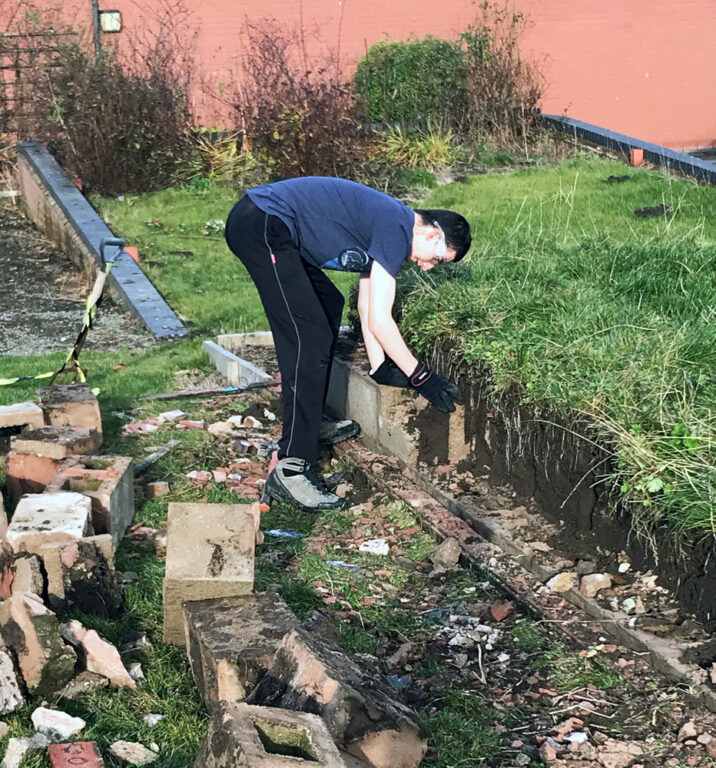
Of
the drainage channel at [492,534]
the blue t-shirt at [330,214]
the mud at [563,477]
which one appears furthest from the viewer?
the blue t-shirt at [330,214]

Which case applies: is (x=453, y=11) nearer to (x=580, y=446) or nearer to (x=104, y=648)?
(x=580, y=446)

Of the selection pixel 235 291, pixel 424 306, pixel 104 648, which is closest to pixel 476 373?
pixel 424 306

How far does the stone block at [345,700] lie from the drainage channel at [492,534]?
1015 millimetres

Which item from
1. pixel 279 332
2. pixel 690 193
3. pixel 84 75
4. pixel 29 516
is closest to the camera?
pixel 29 516

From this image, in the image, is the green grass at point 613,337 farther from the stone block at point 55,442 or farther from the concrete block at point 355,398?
the stone block at point 55,442

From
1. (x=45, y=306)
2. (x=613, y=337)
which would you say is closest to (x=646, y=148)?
(x=45, y=306)

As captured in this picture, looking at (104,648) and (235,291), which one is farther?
(235,291)

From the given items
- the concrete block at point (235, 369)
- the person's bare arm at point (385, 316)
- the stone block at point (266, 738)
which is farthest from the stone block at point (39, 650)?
the concrete block at point (235, 369)

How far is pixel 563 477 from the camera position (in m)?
4.41

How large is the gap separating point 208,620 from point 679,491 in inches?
67.6

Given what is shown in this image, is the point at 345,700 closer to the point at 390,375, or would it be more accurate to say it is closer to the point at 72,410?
the point at 390,375

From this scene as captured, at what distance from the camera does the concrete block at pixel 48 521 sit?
3855 millimetres

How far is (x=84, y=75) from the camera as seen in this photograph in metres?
12.4

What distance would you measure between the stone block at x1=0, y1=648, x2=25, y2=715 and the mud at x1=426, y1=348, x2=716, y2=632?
2213 millimetres
